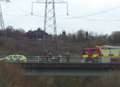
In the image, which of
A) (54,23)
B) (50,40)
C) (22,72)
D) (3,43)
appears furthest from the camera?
(50,40)

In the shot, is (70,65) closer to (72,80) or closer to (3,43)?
(72,80)

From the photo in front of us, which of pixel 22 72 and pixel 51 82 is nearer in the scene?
pixel 22 72

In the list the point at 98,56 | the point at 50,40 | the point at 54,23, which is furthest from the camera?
the point at 50,40

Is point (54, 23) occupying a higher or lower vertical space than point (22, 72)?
higher

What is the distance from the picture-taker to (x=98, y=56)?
236 ft

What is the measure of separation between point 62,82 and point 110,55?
61.2ft

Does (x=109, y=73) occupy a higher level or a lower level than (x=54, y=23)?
lower

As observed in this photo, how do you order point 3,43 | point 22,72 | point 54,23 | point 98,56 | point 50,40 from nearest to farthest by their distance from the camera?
point 22,72 → point 54,23 → point 98,56 → point 3,43 → point 50,40

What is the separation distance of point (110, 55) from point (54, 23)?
20.2m

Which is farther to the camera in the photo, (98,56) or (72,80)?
(98,56)

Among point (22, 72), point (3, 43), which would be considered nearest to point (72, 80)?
point (22, 72)

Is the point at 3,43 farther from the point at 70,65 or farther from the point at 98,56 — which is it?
the point at 70,65

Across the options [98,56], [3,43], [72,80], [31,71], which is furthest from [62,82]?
[3,43]

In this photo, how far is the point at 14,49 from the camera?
303 ft
